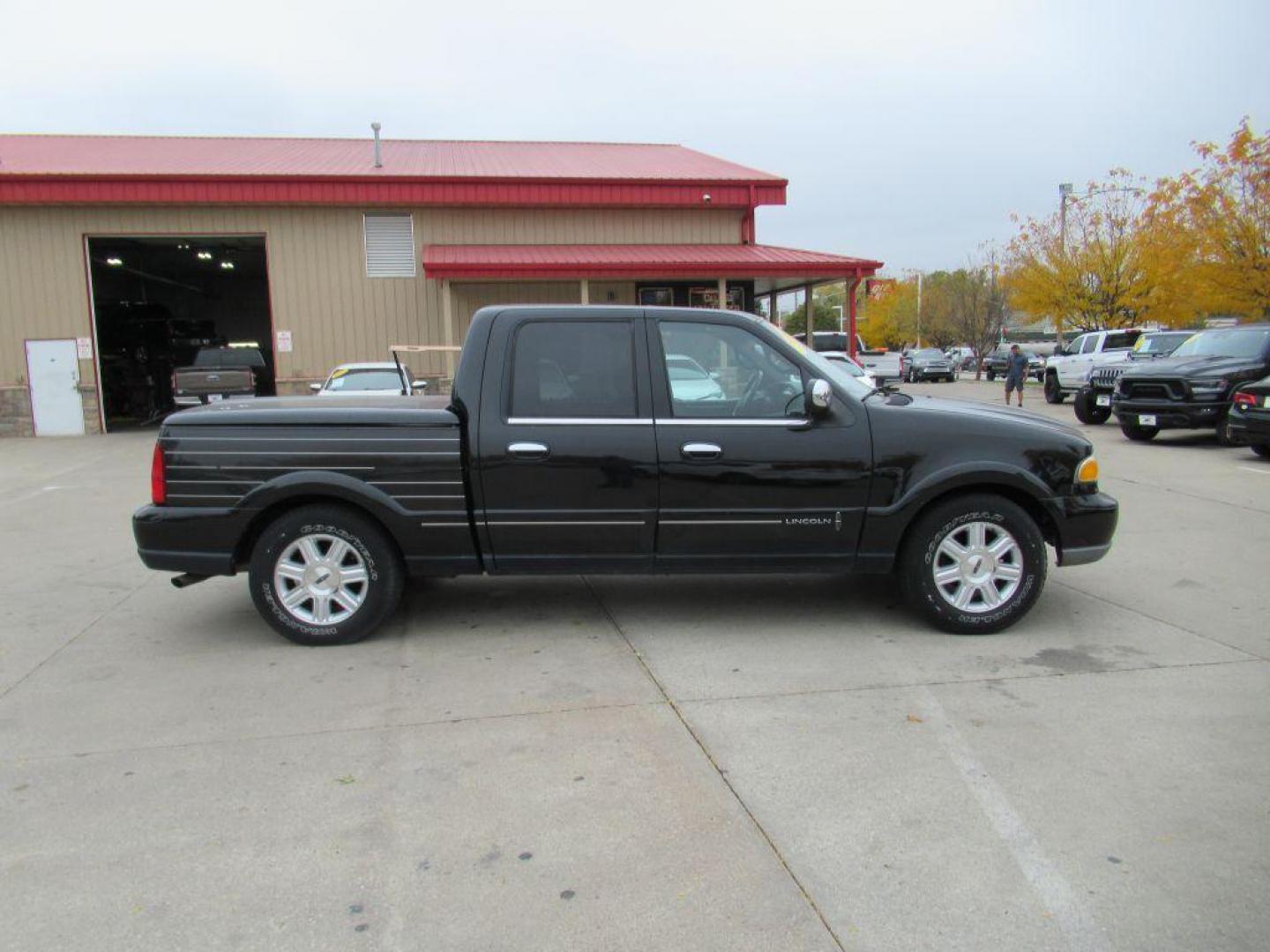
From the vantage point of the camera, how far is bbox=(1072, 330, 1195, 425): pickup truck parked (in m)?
18.1

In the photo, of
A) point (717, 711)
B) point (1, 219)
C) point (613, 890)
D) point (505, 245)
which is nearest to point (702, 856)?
point (613, 890)

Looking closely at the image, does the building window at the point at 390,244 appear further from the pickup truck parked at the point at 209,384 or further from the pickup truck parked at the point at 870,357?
the pickup truck parked at the point at 870,357

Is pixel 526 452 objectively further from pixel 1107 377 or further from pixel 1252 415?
pixel 1107 377

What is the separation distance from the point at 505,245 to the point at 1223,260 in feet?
58.6

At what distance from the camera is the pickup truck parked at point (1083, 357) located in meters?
22.8

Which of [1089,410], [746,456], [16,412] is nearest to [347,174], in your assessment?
[16,412]

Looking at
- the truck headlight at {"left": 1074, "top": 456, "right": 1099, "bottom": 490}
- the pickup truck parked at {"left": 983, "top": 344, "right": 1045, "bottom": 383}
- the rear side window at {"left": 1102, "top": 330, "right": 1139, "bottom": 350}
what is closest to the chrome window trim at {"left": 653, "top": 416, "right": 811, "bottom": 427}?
the truck headlight at {"left": 1074, "top": 456, "right": 1099, "bottom": 490}

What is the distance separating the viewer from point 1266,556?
726 cm

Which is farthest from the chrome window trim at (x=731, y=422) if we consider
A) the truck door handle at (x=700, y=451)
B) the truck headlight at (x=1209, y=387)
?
the truck headlight at (x=1209, y=387)

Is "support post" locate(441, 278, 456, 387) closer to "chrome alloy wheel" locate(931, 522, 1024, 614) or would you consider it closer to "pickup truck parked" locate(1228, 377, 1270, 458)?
"pickup truck parked" locate(1228, 377, 1270, 458)

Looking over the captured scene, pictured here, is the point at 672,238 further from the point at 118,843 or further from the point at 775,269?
the point at 118,843

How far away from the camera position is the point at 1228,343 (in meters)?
15.5

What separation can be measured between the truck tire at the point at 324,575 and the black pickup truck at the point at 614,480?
11mm

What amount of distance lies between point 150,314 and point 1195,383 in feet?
80.8
